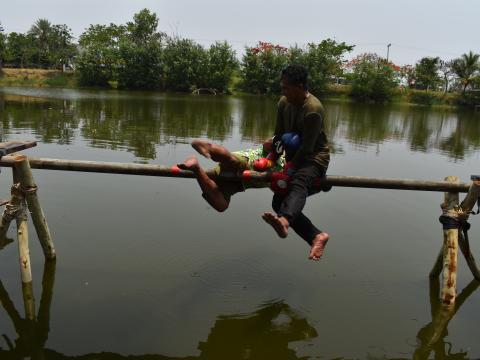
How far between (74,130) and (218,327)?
14094mm

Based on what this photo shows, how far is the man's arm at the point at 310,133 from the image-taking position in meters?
4.38

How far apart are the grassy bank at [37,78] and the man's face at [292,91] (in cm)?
5653

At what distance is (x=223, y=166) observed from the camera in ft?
15.5

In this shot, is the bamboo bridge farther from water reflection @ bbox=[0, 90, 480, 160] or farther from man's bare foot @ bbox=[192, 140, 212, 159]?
water reflection @ bbox=[0, 90, 480, 160]

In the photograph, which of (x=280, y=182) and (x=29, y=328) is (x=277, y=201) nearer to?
(x=280, y=182)

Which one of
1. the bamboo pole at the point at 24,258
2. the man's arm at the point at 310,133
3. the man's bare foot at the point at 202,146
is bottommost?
the bamboo pole at the point at 24,258

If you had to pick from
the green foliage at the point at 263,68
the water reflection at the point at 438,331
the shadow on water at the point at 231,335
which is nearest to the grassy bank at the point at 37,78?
the green foliage at the point at 263,68

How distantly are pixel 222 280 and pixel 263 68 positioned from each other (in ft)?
187

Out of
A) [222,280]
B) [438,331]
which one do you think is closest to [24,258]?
[222,280]

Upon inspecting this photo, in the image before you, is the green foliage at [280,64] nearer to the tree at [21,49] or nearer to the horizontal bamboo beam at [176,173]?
the tree at [21,49]

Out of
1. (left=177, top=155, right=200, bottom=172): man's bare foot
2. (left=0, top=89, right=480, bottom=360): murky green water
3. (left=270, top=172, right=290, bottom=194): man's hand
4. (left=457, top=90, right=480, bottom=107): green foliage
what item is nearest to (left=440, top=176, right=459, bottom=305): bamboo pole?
(left=0, top=89, right=480, bottom=360): murky green water

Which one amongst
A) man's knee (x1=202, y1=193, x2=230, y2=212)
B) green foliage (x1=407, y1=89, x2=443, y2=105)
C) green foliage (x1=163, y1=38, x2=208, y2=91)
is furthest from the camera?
green foliage (x1=407, y1=89, x2=443, y2=105)

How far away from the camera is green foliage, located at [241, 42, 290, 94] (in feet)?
194

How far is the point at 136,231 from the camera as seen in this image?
6.93m
